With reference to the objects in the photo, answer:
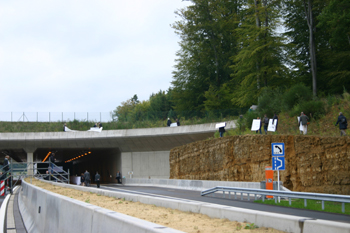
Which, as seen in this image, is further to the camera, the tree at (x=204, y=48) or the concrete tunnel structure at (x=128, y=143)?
the tree at (x=204, y=48)

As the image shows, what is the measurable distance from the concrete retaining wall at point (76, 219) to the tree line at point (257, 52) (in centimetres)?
2654

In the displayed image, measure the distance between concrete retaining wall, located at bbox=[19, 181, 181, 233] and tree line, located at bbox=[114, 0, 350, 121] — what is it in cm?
2654

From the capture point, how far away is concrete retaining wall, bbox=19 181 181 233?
4.98m

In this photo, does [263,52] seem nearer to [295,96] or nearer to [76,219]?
[295,96]

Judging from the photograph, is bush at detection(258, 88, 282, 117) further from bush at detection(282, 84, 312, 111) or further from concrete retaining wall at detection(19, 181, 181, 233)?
concrete retaining wall at detection(19, 181, 181, 233)

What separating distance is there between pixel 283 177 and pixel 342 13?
715 inches

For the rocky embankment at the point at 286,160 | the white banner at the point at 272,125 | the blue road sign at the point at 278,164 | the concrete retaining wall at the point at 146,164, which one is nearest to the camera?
the blue road sign at the point at 278,164

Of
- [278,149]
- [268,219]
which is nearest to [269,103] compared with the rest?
[278,149]

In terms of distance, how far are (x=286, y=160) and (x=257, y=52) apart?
20.1m

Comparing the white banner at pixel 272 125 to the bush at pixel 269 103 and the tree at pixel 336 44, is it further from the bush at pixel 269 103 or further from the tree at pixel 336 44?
the tree at pixel 336 44

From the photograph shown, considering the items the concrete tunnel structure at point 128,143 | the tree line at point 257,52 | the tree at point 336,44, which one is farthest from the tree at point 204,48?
the tree at point 336,44

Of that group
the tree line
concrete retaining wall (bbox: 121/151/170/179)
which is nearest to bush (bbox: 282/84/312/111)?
the tree line

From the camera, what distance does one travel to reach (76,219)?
6816mm

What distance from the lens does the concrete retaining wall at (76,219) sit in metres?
4.98
